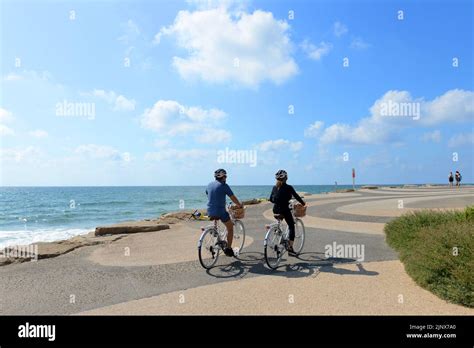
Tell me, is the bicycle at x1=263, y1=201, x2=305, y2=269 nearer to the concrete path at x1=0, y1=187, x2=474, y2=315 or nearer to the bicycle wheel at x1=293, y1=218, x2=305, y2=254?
the concrete path at x1=0, y1=187, x2=474, y2=315

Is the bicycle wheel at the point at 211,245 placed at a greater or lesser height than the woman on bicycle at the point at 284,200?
lesser

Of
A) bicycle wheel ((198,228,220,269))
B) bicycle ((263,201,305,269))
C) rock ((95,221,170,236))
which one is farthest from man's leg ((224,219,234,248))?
rock ((95,221,170,236))

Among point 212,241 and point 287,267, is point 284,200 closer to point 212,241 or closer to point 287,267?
point 287,267

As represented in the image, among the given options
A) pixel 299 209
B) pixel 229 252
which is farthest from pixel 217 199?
pixel 299 209

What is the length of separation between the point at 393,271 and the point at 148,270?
4.98m

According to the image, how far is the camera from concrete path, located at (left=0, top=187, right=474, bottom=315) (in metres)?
4.41

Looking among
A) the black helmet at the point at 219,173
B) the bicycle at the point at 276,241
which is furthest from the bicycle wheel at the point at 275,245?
the black helmet at the point at 219,173

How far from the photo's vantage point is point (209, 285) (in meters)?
5.43

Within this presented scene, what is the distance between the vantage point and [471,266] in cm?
424

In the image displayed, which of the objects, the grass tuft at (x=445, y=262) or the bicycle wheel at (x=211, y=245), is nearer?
the grass tuft at (x=445, y=262)

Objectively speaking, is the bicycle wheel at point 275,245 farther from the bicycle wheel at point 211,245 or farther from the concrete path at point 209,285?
the bicycle wheel at point 211,245

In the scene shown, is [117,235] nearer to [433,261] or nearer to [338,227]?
[338,227]

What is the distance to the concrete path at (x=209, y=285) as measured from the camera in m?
4.41
